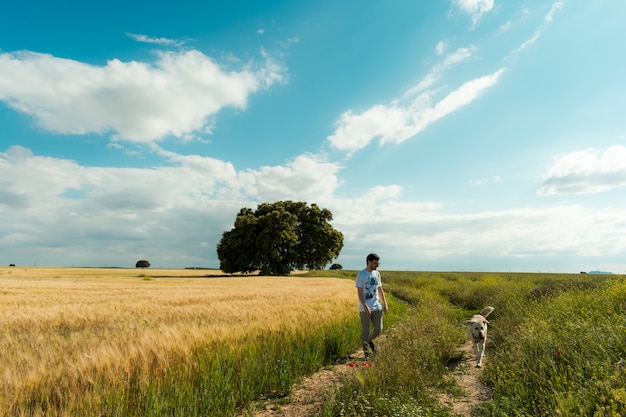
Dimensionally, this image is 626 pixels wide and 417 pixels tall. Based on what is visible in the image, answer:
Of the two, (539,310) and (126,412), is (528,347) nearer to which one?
(539,310)

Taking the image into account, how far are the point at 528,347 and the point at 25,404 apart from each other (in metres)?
7.92

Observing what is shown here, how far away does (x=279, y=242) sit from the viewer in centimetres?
5219

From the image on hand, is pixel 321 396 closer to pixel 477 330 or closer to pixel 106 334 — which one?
pixel 477 330

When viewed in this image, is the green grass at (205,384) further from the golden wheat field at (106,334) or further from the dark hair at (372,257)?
the dark hair at (372,257)

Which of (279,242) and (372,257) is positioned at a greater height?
(279,242)

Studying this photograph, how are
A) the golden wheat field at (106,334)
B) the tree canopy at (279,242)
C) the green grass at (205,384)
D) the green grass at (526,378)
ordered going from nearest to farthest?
1. the green grass at (526,378)
2. the green grass at (205,384)
3. the golden wheat field at (106,334)
4. the tree canopy at (279,242)

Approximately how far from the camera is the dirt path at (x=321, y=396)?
221 inches

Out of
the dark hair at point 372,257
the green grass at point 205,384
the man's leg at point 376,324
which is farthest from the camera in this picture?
the man's leg at point 376,324

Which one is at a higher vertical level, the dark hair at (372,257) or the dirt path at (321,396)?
the dark hair at (372,257)

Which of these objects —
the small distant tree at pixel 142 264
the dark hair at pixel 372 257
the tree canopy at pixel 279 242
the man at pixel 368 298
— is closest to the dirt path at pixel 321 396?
the man at pixel 368 298

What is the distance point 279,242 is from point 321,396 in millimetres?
46771

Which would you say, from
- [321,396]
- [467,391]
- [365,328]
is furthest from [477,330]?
[321,396]

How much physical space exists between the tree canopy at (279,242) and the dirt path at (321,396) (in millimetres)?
44472

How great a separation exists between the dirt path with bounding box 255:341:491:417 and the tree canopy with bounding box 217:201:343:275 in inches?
1751
